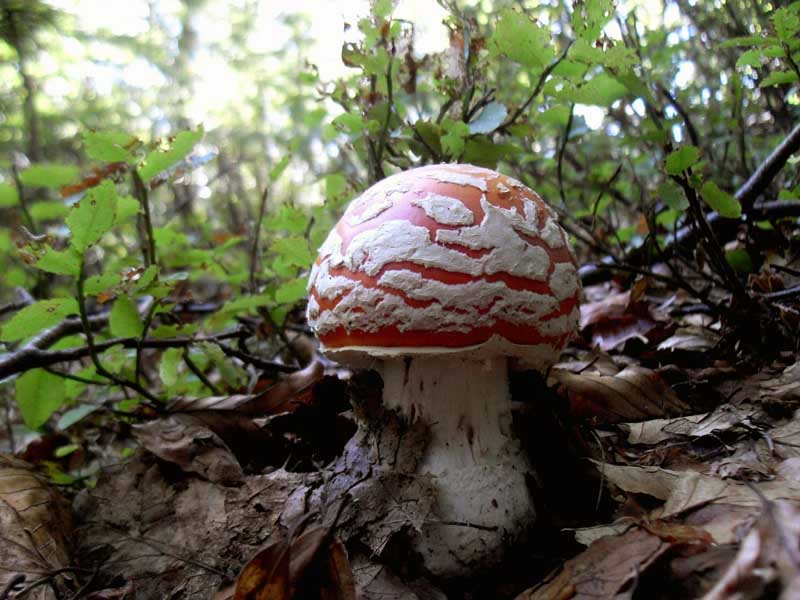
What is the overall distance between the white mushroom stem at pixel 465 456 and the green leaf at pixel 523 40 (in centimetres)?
120

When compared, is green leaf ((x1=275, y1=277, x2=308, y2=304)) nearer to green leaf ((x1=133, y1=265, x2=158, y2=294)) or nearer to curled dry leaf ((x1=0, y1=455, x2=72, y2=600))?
green leaf ((x1=133, y1=265, x2=158, y2=294))

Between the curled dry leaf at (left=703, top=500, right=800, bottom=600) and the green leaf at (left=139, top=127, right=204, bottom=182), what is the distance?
2276mm

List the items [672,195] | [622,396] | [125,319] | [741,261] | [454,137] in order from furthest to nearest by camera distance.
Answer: [741,261]
[454,137]
[622,396]
[125,319]
[672,195]

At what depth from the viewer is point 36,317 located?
75.4 inches

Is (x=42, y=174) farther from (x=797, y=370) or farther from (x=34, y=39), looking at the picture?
(x=797, y=370)

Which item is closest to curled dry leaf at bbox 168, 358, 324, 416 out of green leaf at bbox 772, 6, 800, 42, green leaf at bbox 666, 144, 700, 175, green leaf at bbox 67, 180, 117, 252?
green leaf at bbox 67, 180, 117, 252

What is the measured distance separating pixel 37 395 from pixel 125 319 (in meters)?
0.43

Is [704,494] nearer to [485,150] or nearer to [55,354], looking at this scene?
[485,150]

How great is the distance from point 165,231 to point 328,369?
110 centimetres

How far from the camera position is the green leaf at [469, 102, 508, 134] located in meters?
2.33

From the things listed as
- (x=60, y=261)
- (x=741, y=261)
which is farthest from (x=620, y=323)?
(x=60, y=261)

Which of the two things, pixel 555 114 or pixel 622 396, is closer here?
pixel 622 396

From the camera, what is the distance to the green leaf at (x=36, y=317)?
188cm

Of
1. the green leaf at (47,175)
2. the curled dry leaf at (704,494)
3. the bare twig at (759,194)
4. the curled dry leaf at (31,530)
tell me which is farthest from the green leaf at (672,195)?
the green leaf at (47,175)
